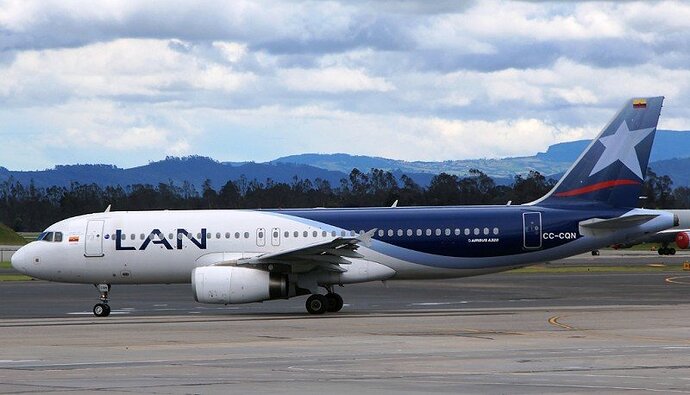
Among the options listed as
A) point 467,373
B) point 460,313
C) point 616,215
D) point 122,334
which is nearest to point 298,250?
point 460,313

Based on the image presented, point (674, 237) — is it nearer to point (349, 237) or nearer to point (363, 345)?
point (349, 237)

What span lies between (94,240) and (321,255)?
7.39 m

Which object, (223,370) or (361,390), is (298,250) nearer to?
(223,370)

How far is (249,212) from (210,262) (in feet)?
6.48

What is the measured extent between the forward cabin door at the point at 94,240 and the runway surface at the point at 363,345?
187cm

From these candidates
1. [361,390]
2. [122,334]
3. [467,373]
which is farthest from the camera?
[122,334]

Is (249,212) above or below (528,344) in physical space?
above

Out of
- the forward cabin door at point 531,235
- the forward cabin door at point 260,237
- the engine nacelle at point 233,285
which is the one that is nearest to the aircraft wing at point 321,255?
the engine nacelle at point 233,285

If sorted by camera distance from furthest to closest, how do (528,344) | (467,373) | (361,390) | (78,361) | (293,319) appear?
(293,319), (528,344), (78,361), (467,373), (361,390)

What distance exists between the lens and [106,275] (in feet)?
129

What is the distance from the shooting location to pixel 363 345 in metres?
26.0

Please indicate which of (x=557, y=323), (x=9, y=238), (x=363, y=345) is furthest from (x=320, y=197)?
(x=363, y=345)

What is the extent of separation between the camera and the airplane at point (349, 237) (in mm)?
37281

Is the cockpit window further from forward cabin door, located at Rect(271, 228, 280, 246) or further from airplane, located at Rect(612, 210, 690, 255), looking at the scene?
airplane, located at Rect(612, 210, 690, 255)
